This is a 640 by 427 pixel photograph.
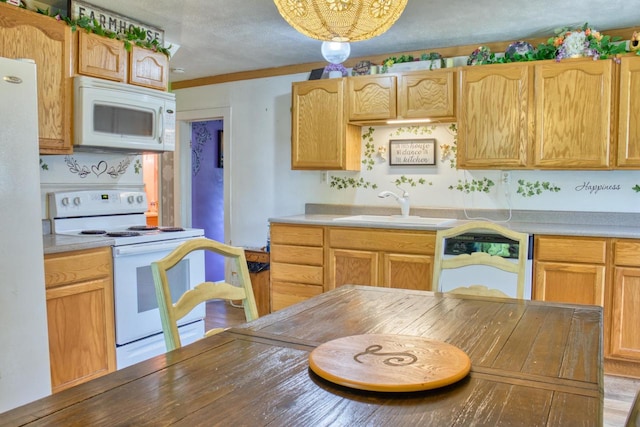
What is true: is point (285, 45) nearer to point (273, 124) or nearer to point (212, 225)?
point (273, 124)

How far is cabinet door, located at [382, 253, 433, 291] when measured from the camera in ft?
11.9

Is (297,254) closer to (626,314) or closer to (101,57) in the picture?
(101,57)

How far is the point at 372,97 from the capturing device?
405cm

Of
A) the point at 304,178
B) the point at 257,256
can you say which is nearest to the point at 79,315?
the point at 257,256

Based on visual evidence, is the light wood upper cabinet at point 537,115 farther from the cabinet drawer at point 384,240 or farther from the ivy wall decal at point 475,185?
the cabinet drawer at point 384,240

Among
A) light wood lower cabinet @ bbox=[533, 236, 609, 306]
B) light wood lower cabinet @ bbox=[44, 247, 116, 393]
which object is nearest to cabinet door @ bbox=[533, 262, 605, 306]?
light wood lower cabinet @ bbox=[533, 236, 609, 306]

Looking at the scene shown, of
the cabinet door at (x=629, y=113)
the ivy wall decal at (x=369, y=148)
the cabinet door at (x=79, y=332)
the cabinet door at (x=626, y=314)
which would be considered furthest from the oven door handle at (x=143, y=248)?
the cabinet door at (x=629, y=113)

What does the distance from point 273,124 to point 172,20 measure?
5.40 ft

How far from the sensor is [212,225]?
5711 millimetres

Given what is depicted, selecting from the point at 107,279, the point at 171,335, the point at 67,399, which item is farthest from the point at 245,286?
the point at 107,279

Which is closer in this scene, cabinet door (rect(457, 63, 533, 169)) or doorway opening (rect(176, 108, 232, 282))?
cabinet door (rect(457, 63, 533, 169))

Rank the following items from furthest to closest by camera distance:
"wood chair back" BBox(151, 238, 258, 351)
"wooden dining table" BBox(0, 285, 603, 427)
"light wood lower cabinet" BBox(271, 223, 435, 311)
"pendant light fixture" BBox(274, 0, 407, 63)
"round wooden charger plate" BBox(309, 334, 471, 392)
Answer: "light wood lower cabinet" BBox(271, 223, 435, 311), "pendant light fixture" BBox(274, 0, 407, 63), "wood chair back" BBox(151, 238, 258, 351), "round wooden charger plate" BBox(309, 334, 471, 392), "wooden dining table" BBox(0, 285, 603, 427)

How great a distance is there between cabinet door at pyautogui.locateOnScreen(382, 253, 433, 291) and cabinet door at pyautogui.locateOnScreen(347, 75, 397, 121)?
3.66 feet

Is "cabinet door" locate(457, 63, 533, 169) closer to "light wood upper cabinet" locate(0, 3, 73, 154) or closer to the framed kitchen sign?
the framed kitchen sign
